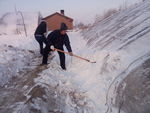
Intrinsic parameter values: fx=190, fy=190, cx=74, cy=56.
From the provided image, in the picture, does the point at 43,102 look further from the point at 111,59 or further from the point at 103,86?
the point at 111,59

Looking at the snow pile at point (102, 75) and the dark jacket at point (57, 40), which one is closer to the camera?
the snow pile at point (102, 75)

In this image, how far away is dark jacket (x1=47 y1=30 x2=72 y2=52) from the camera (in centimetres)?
638

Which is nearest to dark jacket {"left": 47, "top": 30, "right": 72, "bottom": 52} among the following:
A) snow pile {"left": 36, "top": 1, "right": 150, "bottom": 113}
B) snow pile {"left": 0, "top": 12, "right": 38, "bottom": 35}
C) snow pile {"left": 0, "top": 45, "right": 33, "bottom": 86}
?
snow pile {"left": 36, "top": 1, "right": 150, "bottom": 113}

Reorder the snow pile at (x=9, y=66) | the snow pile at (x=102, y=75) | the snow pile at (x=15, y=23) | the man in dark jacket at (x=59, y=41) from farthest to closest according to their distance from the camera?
the snow pile at (x=15, y=23)
the man in dark jacket at (x=59, y=41)
the snow pile at (x=9, y=66)
the snow pile at (x=102, y=75)

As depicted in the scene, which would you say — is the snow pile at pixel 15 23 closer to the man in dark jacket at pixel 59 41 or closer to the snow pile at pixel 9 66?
the snow pile at pixel 9 66

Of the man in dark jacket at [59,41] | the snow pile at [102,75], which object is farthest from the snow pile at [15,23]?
the snow pile at [102,75]

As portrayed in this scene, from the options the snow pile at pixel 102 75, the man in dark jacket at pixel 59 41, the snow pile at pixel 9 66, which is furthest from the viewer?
the man in dark jacket at pixel 59 41

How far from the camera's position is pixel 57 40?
6.47 meters

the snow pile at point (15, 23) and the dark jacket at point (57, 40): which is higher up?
the snow pile at point (15, 23)

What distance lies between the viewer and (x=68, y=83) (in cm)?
504

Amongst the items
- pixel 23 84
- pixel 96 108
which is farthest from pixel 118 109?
pixel 23 84

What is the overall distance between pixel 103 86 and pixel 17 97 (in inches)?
77.4

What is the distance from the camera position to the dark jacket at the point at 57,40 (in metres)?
6.38

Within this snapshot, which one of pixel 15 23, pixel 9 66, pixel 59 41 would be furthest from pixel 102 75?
pixel 15 23
